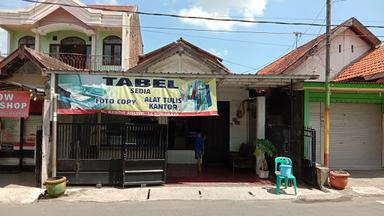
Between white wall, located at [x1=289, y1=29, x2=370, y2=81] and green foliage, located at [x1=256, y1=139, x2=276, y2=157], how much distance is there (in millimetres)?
8572

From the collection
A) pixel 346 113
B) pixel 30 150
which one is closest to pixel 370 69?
pixel 346 113

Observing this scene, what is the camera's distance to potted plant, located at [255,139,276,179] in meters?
13.5

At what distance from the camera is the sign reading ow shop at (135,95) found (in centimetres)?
1194

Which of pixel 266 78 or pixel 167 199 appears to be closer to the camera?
pixel 167 199

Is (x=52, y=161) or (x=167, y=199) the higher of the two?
(x=52, y=161)

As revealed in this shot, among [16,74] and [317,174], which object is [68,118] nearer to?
[16,74]

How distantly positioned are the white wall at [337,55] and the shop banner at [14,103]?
1421cm

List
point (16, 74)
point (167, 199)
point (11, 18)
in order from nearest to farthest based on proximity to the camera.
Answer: point (167, 199) < point (16, 74) < point (11, 18)

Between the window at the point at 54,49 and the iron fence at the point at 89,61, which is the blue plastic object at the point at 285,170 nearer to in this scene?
the iron fence at the point at 89,61

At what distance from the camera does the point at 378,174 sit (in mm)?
14969

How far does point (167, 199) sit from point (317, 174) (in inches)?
196

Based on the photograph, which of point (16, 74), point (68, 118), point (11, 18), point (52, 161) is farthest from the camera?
point (11, 18)

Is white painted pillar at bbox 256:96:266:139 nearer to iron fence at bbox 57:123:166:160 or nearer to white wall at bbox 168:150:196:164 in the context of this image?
white wall at bbox 168:150:196:164

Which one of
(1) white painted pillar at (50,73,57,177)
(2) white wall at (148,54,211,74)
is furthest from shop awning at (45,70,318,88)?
(2) white wall at (148,54,211,74)
